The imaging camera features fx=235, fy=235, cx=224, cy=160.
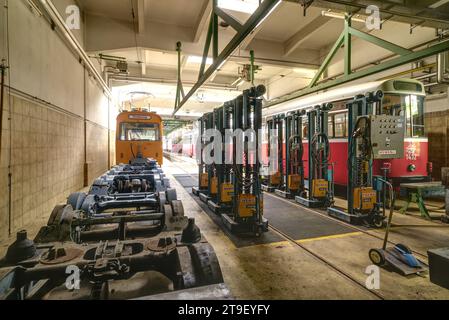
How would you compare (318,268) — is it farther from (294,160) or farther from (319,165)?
(294,160)

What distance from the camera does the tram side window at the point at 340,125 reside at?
22.1 ft

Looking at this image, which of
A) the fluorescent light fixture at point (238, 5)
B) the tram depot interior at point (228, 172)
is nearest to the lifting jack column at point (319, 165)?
→ the tram depot interior at point (228, 172)

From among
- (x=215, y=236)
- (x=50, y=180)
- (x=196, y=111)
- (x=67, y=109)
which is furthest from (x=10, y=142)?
(x=196, y=111)

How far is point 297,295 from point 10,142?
178 inches

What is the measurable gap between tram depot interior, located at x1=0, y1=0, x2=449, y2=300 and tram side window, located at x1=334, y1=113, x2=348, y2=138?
5 centimetres

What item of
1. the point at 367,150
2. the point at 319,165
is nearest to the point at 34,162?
the point at 367,150

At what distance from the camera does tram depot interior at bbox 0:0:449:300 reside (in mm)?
2273

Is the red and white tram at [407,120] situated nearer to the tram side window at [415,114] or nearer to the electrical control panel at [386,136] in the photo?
the tram side window at [415,114]

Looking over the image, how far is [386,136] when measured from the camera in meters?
4.14

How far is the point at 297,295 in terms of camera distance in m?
2.34

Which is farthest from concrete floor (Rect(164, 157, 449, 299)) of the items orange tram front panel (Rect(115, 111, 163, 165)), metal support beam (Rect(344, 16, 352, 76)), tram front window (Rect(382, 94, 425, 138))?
orange tram front panel (Rect(115, 111, 163, 165))

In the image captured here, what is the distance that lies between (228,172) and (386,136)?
313cm

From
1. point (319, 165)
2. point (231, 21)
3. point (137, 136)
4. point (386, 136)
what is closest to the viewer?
point (231, 21)
